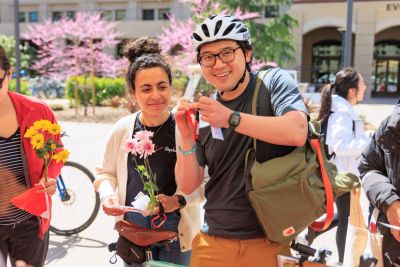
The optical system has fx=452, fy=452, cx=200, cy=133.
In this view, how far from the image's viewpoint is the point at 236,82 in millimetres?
1961

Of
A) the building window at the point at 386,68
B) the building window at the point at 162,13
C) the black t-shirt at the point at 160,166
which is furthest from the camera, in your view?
the building window at the point at 162,13

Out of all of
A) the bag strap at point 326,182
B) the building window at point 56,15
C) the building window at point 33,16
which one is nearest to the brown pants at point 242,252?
the bag strap at point 326,182

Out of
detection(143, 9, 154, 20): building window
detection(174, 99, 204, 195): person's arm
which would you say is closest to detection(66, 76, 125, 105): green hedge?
detection(174, 99, 204, 195): person's arm

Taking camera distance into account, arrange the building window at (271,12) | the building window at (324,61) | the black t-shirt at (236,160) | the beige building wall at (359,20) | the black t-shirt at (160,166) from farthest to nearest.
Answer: the building window at (324,61), the building window at (271,12), the beige building wall at (359,20), the black t-shirt at (160,166), the black t-shirt at (236,160)

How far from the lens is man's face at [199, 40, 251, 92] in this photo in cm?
194

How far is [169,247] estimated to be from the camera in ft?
8.01

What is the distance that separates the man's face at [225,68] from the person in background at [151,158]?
1.68ft

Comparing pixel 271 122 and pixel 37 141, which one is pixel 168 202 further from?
pixel 271 122

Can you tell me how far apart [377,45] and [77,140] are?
27409 mm

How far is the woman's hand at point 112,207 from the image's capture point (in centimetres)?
225

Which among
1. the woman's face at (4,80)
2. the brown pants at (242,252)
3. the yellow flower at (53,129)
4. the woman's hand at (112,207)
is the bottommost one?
the brown pants at (242,252)

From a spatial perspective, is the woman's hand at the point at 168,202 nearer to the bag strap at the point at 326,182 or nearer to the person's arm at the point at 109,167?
the person's arm at the point at 109,167

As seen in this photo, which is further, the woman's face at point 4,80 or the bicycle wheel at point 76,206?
the bicycle wheel at point 76,206

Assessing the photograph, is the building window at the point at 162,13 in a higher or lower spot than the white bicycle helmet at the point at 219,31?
higher
